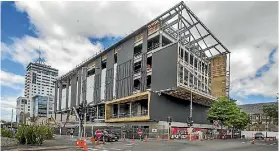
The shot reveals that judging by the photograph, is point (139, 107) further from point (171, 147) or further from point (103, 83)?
point (171, 147)

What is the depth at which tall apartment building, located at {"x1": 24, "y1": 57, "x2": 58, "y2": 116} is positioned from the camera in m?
122

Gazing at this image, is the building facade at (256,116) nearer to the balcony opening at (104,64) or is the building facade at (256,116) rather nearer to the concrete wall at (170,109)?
the concrete wall at (170,109)

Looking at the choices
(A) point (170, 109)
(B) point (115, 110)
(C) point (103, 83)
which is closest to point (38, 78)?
(C) point (103, 83)

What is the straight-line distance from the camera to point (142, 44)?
65.4 metres

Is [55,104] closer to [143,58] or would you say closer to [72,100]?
[72,100]

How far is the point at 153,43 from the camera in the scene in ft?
218

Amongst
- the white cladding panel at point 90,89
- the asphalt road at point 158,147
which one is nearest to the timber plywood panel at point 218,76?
the white cladding panel at point 90,89

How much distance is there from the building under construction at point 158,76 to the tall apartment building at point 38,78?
1776 inches

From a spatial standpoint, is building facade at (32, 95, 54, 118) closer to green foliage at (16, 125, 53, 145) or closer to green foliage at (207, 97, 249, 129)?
green foliage at (207, 97, 249, 129)

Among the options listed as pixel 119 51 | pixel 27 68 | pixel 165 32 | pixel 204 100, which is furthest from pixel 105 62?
pixel 27 68

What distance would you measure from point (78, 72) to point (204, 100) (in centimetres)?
4269

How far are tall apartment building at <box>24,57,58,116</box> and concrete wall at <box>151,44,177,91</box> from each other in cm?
7333

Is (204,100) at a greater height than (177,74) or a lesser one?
lesser

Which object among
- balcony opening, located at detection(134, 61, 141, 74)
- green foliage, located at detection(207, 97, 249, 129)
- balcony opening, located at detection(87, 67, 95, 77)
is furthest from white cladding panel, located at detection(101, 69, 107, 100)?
green foliage, located at detection(207, 97, 249, 129)
